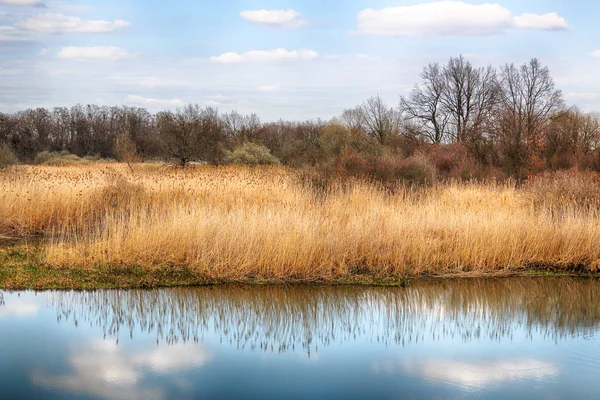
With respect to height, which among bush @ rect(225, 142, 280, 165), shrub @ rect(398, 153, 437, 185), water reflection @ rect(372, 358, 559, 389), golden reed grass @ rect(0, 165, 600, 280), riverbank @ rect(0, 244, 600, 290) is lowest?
water reflection @ rect(372, 358, 559, 389)

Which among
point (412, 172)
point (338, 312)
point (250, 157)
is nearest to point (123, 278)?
point (338, 312)

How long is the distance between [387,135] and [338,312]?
29.6m

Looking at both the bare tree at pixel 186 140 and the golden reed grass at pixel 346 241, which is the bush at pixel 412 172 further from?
the bare tree at pixel 186 140

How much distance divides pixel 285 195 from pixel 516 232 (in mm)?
5602

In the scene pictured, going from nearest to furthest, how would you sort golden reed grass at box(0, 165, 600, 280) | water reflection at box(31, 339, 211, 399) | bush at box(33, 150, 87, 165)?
water reflection at box(31, 339, 211, 399)
golden reed grass at box(0, 165, 600, 280)
bush at box(33, 150, 87, 165)

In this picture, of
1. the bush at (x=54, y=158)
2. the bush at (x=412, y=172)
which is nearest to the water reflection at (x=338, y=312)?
the bush at (x=412, y=172)

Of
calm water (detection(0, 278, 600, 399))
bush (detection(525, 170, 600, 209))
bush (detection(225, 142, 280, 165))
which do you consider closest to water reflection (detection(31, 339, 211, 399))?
calm water (detection(0, 278, 600, 399))

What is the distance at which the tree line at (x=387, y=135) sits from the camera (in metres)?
21.3

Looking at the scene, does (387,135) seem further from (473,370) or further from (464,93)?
(473,370)

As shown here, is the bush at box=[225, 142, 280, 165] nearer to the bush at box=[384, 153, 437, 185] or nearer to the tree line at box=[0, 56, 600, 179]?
the tree line at box=[0, 56, 600, 179]

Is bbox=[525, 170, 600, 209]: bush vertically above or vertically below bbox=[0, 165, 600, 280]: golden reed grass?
above

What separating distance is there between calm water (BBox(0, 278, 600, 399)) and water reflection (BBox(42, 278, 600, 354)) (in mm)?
26

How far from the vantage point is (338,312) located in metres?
9.19

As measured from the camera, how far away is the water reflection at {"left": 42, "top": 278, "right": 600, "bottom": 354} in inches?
322
